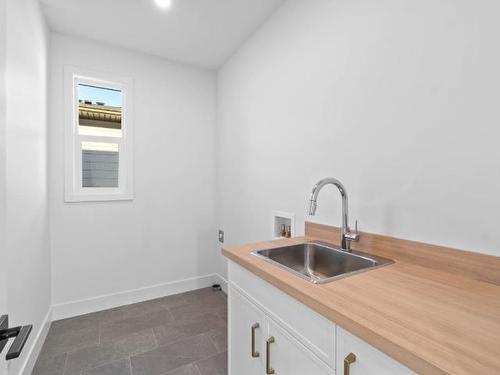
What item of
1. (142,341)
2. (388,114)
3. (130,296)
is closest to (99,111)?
(130,296)

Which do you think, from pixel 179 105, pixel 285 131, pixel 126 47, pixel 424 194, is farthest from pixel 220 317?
pixel 126 47

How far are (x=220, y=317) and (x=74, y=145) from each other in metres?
2.09

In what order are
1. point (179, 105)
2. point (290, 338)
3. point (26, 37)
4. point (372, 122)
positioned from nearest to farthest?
point (290, 338), point (372, 122), point (26, 37), point (179, 105)

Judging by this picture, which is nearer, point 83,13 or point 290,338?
point 290,338

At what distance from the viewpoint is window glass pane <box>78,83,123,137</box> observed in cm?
250

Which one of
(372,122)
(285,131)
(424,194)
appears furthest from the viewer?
(285,131)

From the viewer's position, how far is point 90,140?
2.50 metres

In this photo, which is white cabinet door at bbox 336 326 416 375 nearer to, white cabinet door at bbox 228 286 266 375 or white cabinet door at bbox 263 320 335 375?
white cabinet door at bbox 263 320 335 375

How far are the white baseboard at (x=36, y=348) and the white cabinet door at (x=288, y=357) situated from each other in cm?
155

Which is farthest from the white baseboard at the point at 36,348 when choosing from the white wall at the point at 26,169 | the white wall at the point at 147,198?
the white wall at the point at 147,198

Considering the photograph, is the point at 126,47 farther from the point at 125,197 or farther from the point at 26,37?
the point at 125,197

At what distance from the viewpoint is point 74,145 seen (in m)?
2.42

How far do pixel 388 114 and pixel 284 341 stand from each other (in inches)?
44.6

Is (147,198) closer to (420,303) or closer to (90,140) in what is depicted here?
(90,140)
